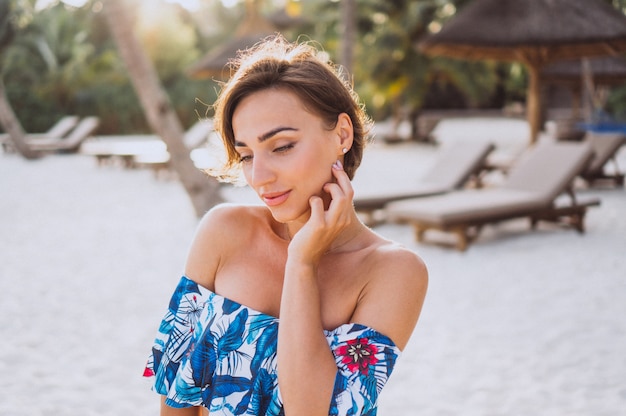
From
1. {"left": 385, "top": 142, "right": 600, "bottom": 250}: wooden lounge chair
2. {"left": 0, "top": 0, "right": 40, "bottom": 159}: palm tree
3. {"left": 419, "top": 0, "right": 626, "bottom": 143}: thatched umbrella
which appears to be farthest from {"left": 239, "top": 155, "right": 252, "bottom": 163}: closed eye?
{"left": 0, "top": 0, "right": 40, "bottom": 159}: palm tree

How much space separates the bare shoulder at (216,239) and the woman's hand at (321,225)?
242mm

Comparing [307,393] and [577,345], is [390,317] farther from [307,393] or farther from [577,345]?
[577,345]

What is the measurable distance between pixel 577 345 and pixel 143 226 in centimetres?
562

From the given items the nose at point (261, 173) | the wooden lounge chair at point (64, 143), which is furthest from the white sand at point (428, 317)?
the wooden lounge chair at point (64, 143)

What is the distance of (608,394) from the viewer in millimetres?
3338

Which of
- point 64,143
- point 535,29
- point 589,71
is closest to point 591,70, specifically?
point 589,71

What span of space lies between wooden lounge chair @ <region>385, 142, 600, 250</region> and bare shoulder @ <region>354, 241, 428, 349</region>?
489cm

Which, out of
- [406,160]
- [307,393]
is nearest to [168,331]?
[307,393]

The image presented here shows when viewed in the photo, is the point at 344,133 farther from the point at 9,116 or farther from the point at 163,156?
the point at 9,116

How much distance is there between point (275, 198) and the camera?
135 centimetres

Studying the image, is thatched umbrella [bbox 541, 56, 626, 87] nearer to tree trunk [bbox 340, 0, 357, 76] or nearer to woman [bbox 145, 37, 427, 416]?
tree trunk [bbox 340, 0, 357, 76]

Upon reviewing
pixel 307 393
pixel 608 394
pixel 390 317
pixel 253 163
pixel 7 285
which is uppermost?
pixel 253 163

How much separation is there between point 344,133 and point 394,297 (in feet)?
1.24

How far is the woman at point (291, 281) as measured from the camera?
4.19ft
